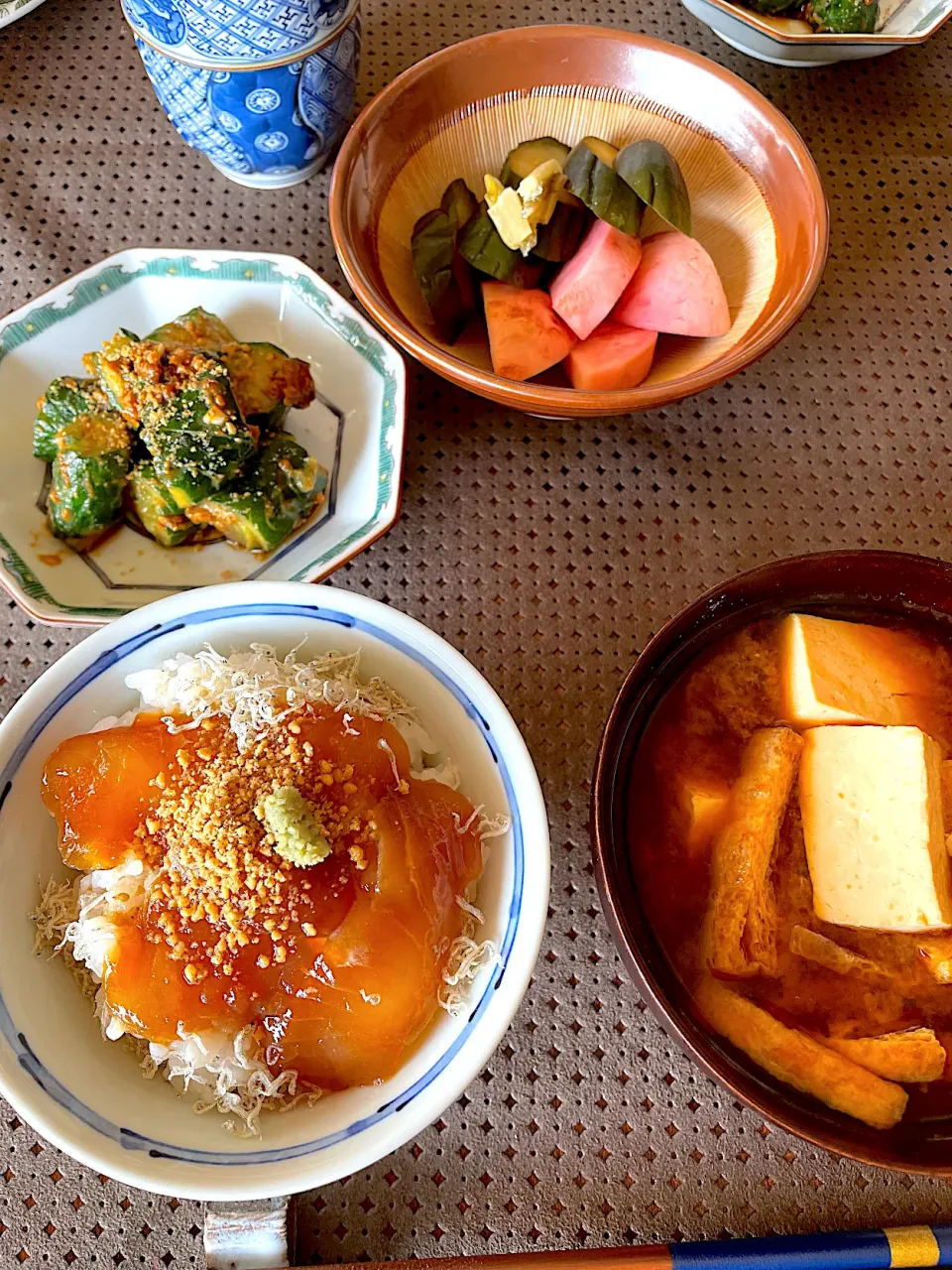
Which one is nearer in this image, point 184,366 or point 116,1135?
point 116,1135

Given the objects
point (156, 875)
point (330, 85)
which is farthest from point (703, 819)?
point (330, 85)

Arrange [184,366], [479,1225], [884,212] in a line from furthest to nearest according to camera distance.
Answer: [884,212] → [184,366] → [479,1225]

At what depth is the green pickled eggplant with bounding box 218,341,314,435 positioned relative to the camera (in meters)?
1.14

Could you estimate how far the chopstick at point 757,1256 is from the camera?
86 cm

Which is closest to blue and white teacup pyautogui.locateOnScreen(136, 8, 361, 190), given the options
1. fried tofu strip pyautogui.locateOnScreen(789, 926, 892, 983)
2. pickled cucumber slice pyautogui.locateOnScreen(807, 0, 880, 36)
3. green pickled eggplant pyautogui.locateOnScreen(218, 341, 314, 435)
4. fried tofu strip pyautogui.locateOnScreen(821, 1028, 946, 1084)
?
green pickled eggplant pyautogui.locateOnScreen(218, 341, 314, 435)

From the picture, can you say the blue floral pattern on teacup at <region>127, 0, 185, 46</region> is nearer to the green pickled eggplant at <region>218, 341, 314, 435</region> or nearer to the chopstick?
the green pickled eggplant at <region>218, 341, 314, 435</region>

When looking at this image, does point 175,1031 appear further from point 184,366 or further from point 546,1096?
point 184,366

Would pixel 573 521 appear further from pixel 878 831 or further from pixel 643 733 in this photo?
pixel 878 831

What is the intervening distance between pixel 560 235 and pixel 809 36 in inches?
21.3

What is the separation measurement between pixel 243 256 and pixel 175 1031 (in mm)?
982

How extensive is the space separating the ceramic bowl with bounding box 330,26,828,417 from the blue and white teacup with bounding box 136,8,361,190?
0.11 meters

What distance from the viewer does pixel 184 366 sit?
111 centimetres

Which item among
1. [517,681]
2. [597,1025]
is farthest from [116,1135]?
[517,681]

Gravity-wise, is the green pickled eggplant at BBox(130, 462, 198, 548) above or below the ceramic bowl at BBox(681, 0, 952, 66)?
below
